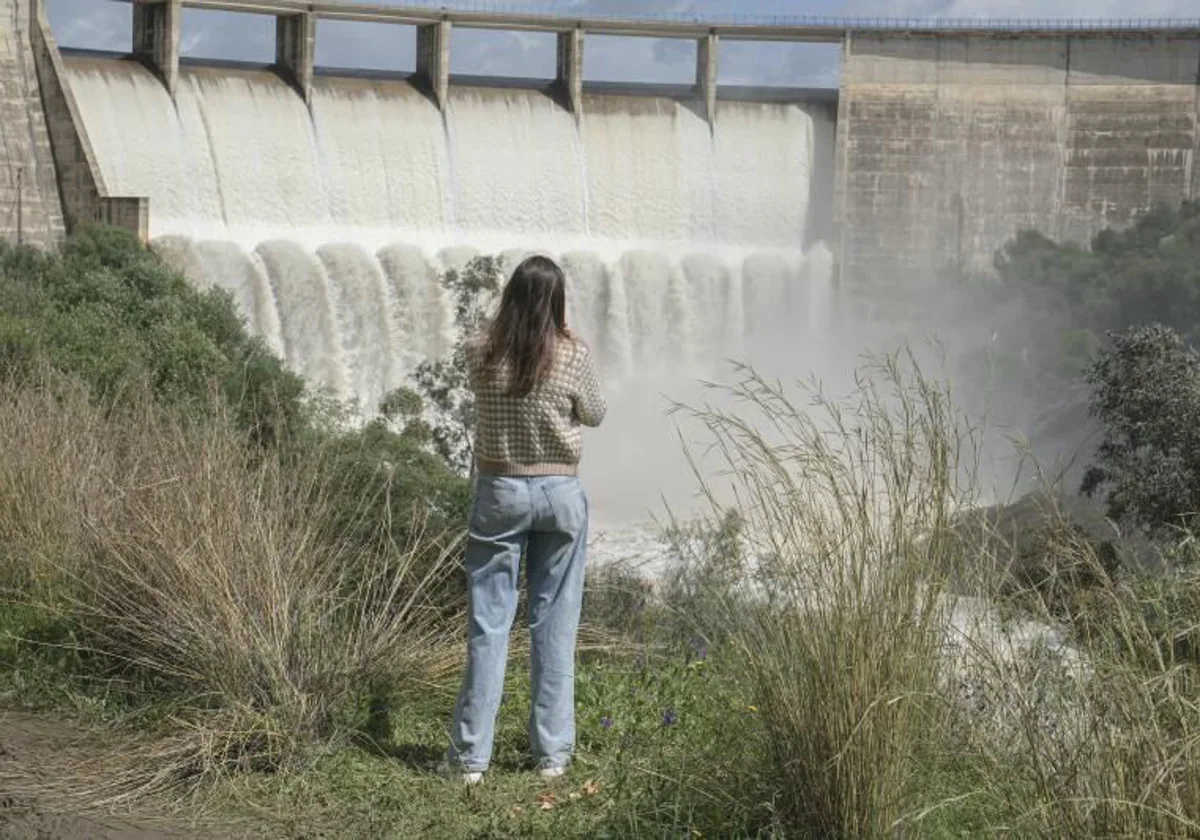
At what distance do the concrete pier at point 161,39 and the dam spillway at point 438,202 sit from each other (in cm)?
29

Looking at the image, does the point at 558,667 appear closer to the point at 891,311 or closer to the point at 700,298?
the point at 700,298

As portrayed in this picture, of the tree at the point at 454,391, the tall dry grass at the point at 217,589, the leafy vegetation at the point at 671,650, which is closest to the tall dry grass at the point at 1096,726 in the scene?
the leafy vegetation at the point at 671,650

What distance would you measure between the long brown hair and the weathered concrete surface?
1021 inches

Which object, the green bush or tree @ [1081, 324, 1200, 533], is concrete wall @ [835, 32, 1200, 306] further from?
tree @ [1081, 324, 1200, 533]

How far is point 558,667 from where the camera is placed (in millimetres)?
6227

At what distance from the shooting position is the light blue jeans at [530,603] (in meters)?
6.16

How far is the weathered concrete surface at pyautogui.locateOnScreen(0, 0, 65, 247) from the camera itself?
1211 inches

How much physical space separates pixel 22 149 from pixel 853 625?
28.3m

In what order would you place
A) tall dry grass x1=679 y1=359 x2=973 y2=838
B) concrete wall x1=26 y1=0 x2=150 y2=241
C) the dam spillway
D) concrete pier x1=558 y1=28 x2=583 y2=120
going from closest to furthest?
1. tall dry grass x1=679 y1=359 x2=973 y2=838
2. concrete wall x1=26 y1=0 x2=150 y2=241
3. the dam spillway
4. concrete pier x1=558 y1=28 x2=583 y2=120

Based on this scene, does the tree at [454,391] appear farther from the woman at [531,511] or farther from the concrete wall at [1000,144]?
the woman at [531,511]

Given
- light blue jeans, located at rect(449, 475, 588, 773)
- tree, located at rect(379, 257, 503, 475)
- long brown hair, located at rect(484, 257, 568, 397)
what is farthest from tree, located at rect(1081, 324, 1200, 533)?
long brown hair, located at rect(484, 257, 568, 397)

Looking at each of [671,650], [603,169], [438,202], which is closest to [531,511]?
[671,650]

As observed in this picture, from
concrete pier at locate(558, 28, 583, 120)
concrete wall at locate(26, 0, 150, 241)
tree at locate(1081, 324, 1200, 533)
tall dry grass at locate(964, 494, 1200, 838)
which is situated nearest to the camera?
tall dry grass at locate(964, 494, 1200, 838)

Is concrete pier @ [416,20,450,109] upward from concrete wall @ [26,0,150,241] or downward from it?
upward
